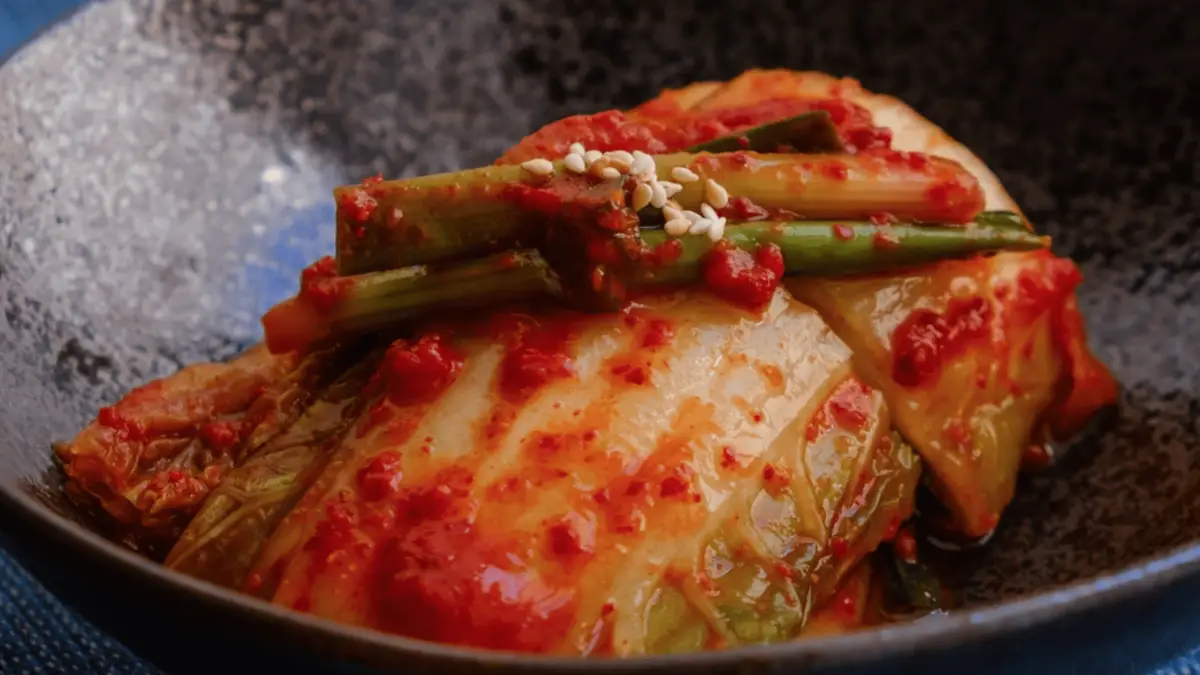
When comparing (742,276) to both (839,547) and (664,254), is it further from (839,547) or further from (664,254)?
(839,547)

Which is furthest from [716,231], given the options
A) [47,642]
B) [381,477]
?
[47,642]

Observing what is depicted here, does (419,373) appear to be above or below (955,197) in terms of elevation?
above

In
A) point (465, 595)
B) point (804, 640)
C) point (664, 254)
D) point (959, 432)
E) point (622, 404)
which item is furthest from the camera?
point (959, 432)

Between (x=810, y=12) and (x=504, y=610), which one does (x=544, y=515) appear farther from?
(x=810, y=12)

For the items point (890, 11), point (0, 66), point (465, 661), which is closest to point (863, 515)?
point (465, 661)

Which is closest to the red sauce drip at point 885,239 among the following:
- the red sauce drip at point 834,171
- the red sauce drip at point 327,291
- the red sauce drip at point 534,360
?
the red sauce drip at point 834,171
